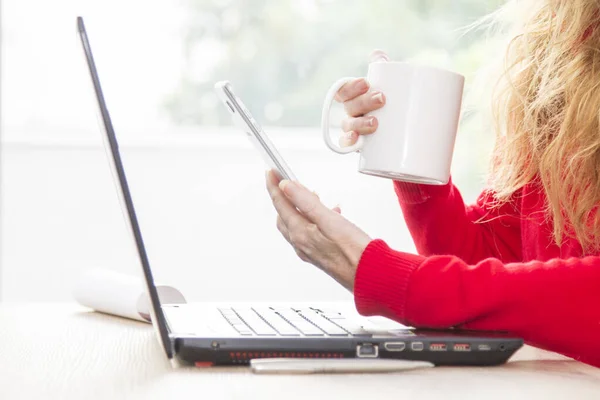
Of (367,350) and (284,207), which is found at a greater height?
(284,207)

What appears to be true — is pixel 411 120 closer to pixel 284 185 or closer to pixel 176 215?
pixel 284 185

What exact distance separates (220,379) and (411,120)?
40 centimetres

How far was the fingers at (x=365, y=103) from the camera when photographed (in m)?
0.91

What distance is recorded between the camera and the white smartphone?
78cm

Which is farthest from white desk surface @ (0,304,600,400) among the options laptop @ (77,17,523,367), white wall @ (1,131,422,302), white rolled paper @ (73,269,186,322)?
white wall @ (1,131,422,302)

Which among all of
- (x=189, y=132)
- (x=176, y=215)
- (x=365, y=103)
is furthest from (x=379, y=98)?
(x=189, y=132)

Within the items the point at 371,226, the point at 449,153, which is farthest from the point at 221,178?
the point at 449,153

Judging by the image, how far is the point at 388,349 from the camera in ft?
2.27

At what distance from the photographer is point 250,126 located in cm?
79

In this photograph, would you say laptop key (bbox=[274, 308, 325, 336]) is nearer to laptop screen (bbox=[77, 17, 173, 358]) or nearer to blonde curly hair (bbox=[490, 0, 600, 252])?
laptop screen (bbox=[77, 17, 173, 358])

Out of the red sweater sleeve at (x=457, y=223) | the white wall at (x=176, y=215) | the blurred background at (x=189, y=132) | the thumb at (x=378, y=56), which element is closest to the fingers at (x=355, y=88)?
the thumb at (x=378, y=56)

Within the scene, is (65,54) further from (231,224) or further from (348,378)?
(348,378)

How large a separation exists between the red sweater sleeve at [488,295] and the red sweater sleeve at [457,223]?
12.9 inches

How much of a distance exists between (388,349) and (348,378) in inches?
2.1
